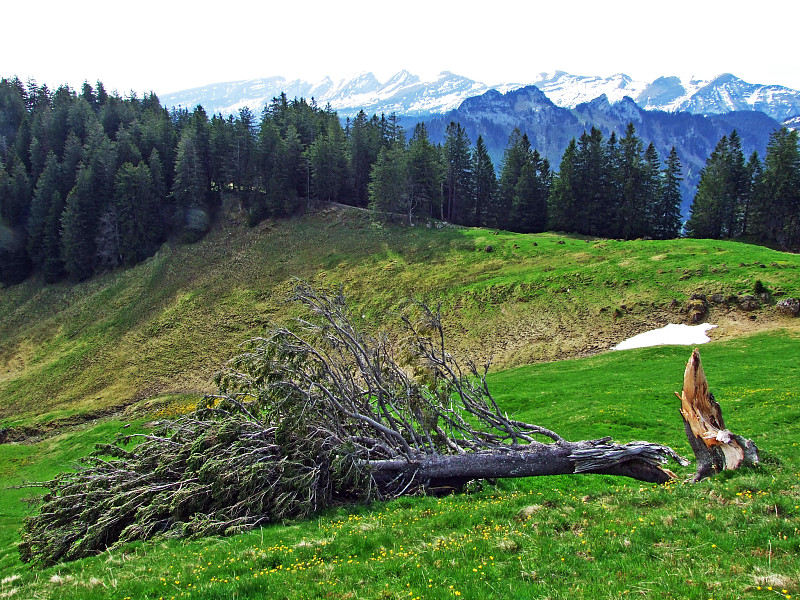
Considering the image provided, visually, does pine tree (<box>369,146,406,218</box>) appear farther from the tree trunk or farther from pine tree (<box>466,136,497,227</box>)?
the tree trunk

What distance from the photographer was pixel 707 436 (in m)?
11.3

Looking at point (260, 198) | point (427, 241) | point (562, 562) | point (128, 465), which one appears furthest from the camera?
point (260, 198)

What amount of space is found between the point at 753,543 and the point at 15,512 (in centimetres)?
2971

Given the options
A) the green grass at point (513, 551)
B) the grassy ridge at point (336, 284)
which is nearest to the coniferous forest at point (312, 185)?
the grassy ridge at point (336, 284)

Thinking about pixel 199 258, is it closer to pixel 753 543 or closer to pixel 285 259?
pixel 285 259

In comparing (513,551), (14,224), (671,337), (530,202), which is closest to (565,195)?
(530,202)

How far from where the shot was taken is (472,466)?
14.1 m

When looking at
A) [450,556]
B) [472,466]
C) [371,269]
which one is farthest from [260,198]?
[450,556]

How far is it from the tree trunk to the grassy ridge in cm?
2375

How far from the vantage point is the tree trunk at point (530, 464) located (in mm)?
13227

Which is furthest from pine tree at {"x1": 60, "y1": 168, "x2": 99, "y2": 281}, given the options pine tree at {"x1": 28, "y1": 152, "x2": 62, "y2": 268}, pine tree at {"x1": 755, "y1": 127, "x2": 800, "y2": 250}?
pine tree at {"x1": 755, "y1": 127, "x2": 800, "y2": 250}

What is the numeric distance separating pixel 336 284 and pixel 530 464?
43.9m

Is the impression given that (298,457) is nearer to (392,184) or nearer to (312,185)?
(392,184)

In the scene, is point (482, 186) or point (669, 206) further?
point (482, 186)
